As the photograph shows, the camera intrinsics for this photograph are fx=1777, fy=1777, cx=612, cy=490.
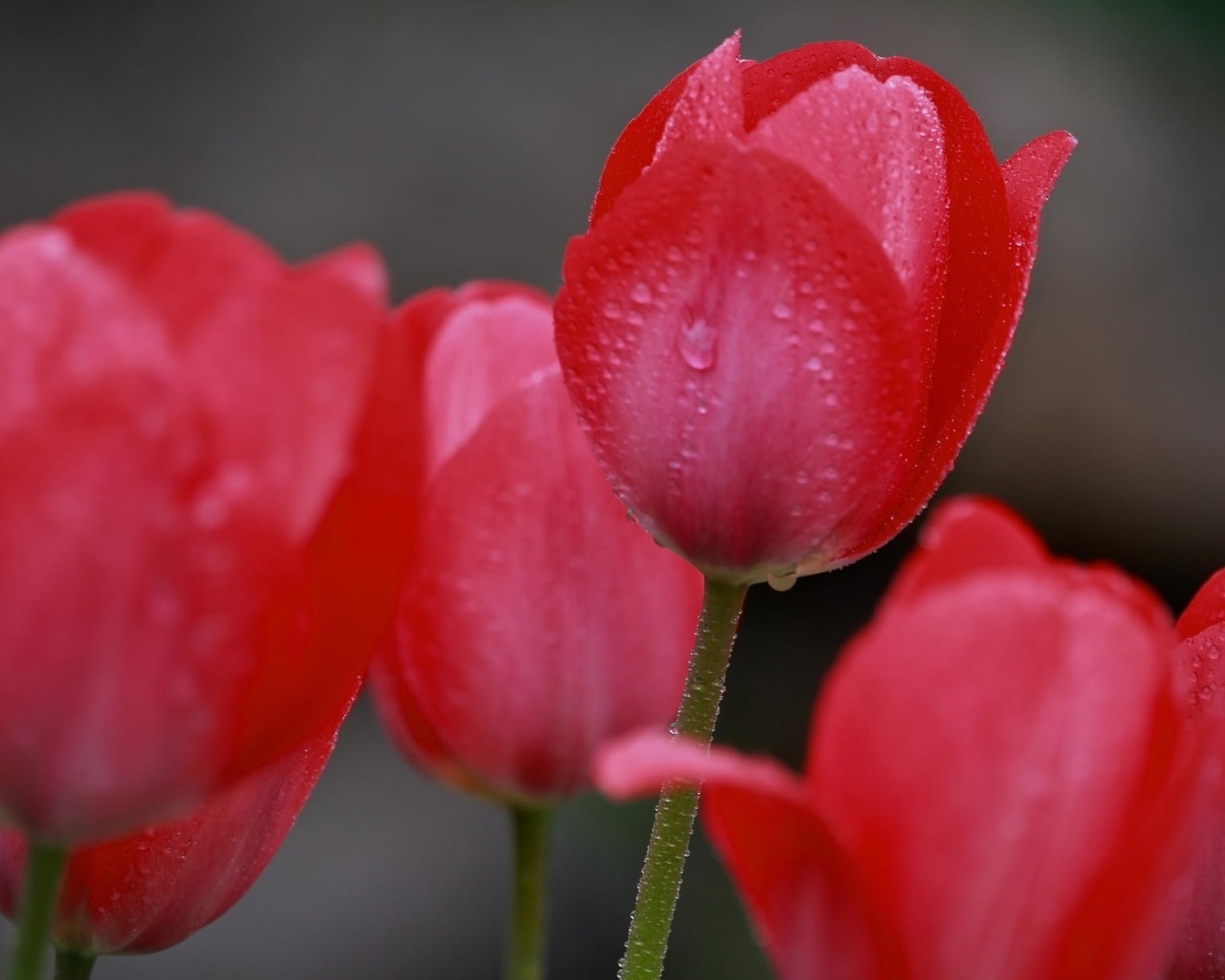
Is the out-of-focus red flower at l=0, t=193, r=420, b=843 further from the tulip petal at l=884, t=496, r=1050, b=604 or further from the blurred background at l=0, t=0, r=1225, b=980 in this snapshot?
the blurred background at l=0, t=0, r=1225, b=980

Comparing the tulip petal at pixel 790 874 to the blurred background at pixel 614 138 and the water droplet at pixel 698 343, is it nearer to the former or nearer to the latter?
the water droplet at pixel 698 343

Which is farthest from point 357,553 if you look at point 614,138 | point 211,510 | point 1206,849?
point 614,138

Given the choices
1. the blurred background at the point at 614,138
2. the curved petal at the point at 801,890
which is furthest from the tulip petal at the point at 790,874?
the blurred background at the point at 614,138

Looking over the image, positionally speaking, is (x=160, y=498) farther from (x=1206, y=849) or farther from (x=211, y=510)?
(x=1206, y=849)

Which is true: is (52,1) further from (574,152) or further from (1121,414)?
(1121,414)

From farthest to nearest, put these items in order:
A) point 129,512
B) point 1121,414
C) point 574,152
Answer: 1. point 1121,414
2. point 574,152
3. point 129,512

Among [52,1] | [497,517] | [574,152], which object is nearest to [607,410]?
[497,517]
